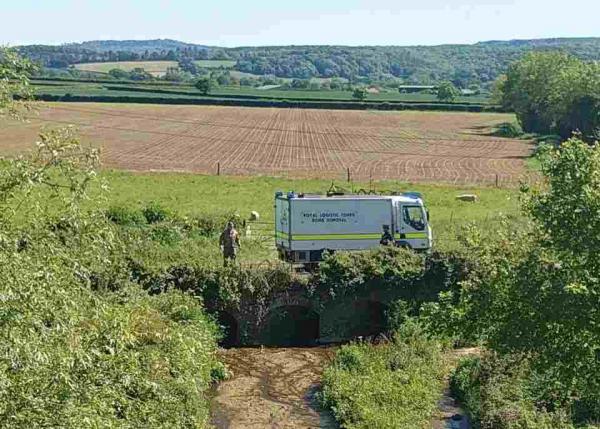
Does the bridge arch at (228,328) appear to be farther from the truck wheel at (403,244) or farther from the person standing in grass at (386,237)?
the truck wheel at (403,244)

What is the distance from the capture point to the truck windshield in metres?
34.0

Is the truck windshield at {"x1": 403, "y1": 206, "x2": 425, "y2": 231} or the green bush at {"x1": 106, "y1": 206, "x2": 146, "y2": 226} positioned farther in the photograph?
the green bush at {"x1": 106, "y1": 206, "x2": 146, "y2": 226}

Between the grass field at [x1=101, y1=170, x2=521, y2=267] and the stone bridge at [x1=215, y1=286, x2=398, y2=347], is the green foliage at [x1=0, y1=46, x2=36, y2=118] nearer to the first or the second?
the grass field at [x1=101, y1=170, x2=521, y2=267]

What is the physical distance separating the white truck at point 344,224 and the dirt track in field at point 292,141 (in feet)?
82.9

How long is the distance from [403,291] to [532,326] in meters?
16.8

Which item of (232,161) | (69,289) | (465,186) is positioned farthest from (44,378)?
(232,161)

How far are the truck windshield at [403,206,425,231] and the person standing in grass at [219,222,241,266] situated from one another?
22.6ft

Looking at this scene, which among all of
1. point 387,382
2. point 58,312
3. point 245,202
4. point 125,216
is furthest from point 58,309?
point 245,202

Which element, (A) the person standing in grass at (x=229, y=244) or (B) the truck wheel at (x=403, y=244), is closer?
(A) the person standing in grass at (x=229, y=244)

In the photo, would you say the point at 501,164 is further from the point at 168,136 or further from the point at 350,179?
the point at 168,136

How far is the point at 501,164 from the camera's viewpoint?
71.6 m

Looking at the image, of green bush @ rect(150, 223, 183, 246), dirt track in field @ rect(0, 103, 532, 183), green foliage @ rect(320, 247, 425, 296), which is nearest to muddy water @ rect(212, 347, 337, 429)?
green foliage @ rect(320, 247, 425, 296)

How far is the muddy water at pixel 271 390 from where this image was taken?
Answer: 24.3 m

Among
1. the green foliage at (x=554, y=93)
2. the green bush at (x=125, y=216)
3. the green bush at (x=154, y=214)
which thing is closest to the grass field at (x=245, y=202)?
the green bush at (x=125, y=216)
